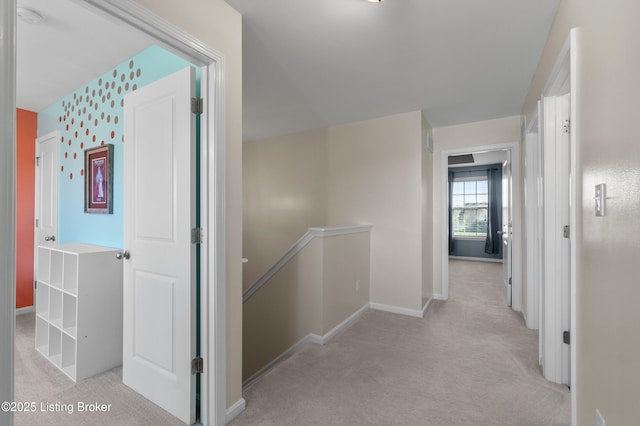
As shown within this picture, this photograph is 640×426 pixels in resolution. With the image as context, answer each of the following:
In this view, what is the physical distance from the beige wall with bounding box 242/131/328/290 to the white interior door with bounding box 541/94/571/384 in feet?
8.70

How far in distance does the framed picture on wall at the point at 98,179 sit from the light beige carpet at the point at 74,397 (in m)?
1.25

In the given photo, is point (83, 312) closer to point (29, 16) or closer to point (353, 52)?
point (29, 16)

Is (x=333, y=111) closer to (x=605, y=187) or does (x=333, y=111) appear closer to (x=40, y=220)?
(x=605, y=187)

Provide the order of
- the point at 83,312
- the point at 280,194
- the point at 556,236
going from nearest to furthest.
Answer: the point at 556,236, the point at 83,312, the point at 280,194

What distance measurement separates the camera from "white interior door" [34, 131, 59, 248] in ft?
10.6

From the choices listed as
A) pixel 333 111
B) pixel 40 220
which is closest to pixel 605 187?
pixel 333 111

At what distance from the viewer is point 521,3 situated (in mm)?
1749

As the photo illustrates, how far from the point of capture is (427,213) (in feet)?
12.6

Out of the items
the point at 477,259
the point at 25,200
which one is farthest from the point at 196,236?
the point at 477,259

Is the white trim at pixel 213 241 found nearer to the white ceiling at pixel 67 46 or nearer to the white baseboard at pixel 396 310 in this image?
the white ceiling at pixel 67 46

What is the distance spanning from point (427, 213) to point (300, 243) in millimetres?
1806

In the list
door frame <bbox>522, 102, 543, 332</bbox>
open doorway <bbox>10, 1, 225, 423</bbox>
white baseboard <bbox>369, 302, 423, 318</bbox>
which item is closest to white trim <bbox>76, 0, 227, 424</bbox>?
open doorway <bbox>10, 1, 225, 423</bbox>

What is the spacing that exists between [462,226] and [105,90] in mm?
7964

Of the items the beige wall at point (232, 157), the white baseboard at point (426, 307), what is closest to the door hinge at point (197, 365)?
the beige wall at point (232, 157)
